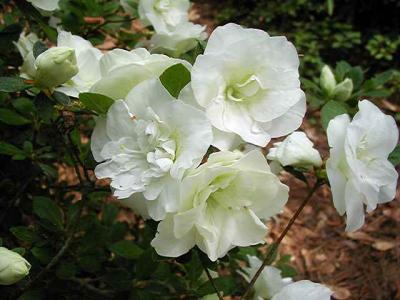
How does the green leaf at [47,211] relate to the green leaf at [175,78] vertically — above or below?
below

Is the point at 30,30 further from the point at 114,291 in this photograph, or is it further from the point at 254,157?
the point at 254,157

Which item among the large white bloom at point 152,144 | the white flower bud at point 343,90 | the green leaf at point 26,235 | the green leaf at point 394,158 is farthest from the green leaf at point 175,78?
the white flower bud at point 343,90

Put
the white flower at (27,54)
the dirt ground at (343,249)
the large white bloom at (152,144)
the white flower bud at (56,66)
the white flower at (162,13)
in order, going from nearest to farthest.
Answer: the large white bloom at (152,144), the white flower bud at (56,66), the white flower at (27,54), the white flower at (162,13), the dirt ground at (343,249)

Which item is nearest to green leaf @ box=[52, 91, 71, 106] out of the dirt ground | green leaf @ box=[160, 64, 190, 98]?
green leaf @ box=[160, 64, 190, 98]

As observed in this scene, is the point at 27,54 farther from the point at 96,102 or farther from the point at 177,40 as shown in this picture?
the point at 96,102

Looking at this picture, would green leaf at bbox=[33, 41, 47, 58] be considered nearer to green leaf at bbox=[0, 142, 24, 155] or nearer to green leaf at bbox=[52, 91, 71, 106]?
green leaf at bbox=[52, 91, 71, 106]

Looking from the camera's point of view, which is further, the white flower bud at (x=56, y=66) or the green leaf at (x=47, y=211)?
the green leaf at (x=47, y=211)

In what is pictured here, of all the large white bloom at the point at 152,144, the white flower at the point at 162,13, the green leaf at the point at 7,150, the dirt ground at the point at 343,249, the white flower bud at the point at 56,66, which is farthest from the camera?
the dirt ground at the point at 343,249

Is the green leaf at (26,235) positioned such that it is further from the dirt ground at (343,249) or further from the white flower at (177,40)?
the dirt ground at (343,249)
